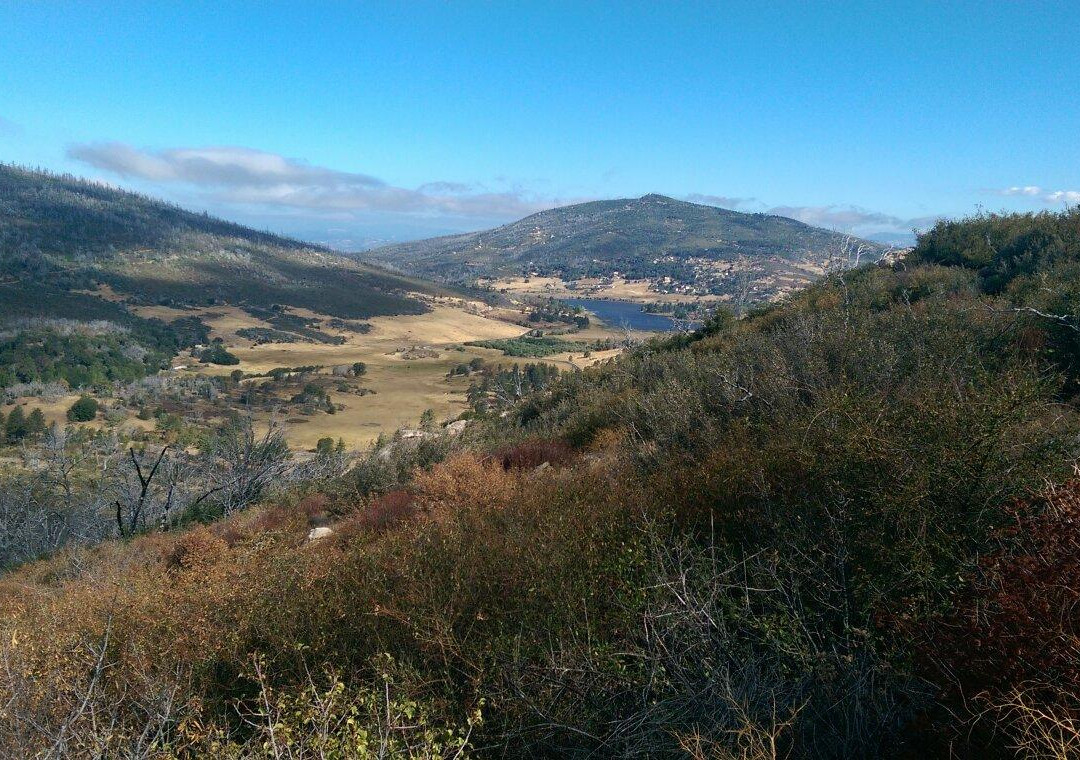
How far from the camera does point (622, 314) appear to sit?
11181 centimetres

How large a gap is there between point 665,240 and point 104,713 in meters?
198

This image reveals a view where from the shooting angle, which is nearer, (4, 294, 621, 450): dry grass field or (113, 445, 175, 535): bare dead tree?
(113, 445, 175, 535): bare dead tree

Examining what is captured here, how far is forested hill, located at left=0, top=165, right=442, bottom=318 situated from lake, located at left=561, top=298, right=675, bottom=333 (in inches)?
1445

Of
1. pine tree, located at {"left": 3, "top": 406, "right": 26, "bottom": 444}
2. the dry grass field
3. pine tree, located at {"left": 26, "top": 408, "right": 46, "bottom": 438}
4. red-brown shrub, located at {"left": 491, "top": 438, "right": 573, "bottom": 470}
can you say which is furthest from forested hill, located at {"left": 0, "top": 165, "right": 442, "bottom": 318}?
red-brown shrub, located at {"left": 491, "top": 438, "right": 573, "bottom": 470}

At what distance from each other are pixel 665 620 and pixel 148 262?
138 meters

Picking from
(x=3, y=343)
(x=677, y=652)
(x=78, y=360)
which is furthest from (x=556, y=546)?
(x=3, y=343)

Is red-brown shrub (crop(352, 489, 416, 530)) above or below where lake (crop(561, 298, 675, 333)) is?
above

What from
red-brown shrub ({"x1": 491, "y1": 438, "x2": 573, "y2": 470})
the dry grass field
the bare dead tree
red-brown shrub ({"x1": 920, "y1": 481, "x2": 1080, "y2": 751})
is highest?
red-brown shrub ({"x1": 920, "y1": 481, "x2": 1080, "y2": 751})

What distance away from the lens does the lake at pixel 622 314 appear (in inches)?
3402

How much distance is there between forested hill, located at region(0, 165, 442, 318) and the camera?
320ft

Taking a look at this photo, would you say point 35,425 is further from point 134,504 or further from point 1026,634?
point 1026,634

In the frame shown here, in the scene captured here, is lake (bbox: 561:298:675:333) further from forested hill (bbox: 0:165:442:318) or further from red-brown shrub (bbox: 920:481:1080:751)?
red-brown shrub (bbox: 920:481:1080:751)

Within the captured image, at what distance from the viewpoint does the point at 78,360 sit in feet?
200

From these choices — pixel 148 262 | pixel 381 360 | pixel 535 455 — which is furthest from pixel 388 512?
pixel 148 262
